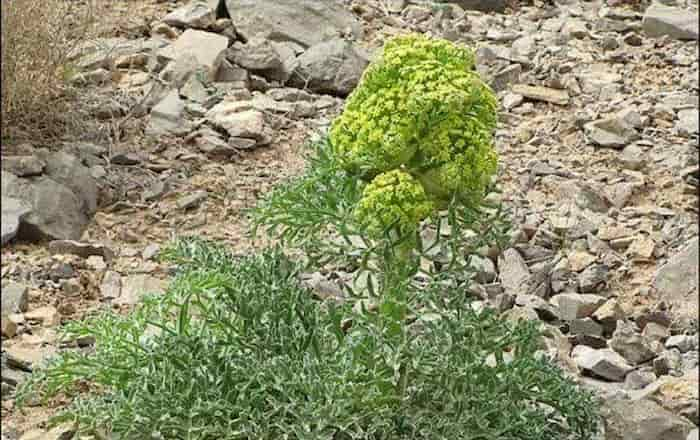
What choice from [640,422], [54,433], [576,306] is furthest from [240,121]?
[640,422]

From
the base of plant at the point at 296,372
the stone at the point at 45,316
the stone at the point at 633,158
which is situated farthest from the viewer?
the stone at the point at 633,158

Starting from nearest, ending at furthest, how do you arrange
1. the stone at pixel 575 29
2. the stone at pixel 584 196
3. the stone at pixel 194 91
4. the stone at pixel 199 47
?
1. the stone at pixel 584 196
2. the stone at pixel 194 91
3. the stone at pixel 199 47
4. the stone at pixel 575 29

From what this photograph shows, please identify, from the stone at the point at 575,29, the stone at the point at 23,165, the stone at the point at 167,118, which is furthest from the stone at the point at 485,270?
the stone at the point at 575,29

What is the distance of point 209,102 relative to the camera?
6426 mm

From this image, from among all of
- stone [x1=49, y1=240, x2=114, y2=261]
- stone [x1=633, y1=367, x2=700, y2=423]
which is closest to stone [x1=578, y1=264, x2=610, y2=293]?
stone [x1=633, y1=367, x2=700, y2=423]

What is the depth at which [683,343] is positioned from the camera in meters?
4.87

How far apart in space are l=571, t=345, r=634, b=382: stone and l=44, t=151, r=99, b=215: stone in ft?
6.74

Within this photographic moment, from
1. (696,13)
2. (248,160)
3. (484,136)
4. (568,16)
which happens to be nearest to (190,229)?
(248,160)

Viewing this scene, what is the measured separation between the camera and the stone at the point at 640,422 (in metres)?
4.19

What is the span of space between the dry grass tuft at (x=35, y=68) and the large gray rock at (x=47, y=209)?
457 mm

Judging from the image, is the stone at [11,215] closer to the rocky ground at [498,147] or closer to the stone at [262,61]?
the rocky ground at [498,147]

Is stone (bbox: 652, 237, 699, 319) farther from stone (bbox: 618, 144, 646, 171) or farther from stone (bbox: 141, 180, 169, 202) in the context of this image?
stone (bbox: 141, 180, 169, 202)

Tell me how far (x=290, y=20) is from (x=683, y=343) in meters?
3.21

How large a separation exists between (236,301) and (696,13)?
499 cm
